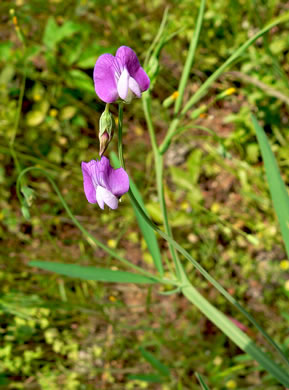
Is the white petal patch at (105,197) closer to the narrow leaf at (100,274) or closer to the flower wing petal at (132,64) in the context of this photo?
the flower wing petal at (132,64)

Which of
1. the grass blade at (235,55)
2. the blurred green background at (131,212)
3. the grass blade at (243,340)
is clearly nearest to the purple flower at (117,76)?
the grass blade at (235,55)

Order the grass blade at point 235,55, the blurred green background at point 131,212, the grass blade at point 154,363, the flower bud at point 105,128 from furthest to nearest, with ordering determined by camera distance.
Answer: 1. the blurred green background at point 131,212
2. the grass blade at point 154,363
3. the grass blade at point 235,55
4. the flower bud at point 105,128

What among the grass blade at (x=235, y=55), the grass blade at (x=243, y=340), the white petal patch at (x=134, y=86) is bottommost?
the grass blade at (x=243, y=340)

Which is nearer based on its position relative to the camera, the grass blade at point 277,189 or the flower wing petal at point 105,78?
the flower wing petal at point 105,78

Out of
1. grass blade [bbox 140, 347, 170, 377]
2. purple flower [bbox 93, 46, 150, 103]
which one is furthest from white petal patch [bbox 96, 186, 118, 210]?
grass blade [bbox 140, 347, 170, 377]

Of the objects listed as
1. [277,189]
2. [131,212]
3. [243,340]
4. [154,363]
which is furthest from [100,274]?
[131,212]

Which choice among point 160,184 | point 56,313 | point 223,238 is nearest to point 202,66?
point 223,238

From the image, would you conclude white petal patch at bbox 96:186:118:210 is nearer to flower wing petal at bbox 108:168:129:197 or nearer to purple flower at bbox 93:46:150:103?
flower wing petal at bbox 108:168:129:197
